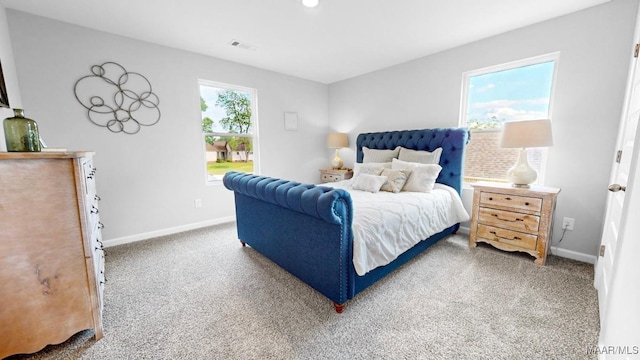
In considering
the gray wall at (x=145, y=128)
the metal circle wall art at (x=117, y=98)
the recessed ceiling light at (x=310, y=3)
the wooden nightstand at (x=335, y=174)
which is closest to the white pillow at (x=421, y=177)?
the wooden nightstand at (x=335, y=174)

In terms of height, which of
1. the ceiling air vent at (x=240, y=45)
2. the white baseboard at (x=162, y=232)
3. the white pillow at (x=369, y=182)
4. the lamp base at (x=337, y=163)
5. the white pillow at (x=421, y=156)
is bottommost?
the white baseboard at (x=162, y=232)

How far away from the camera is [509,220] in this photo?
2.40m

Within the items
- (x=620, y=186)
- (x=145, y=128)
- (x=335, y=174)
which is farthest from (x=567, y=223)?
(x=145, y=128)

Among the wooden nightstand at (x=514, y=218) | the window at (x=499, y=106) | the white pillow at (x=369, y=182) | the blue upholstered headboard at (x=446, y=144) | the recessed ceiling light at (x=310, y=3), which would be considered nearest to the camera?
the recessed ceiling light at (x=310, y=3)

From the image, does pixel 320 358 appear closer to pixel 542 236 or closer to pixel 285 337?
pixel 285 337

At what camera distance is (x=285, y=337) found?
1.44 meters

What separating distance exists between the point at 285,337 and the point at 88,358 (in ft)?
3.48

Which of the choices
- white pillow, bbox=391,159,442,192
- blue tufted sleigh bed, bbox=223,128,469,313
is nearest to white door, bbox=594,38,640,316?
blue tufted sleigh bed, bbox=223,128,469,313

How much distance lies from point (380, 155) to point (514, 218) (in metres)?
1.67

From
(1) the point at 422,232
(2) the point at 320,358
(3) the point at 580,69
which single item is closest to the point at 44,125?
(2) the point at 320,358

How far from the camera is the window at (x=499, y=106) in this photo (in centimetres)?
251

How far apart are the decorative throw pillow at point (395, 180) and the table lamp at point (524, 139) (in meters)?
0.96

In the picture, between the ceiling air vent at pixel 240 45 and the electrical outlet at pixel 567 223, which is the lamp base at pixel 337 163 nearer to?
the ceiling air vent at pixel 240 45

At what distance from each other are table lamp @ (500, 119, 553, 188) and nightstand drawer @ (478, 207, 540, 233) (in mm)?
310
